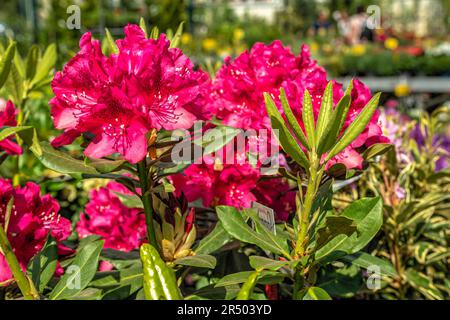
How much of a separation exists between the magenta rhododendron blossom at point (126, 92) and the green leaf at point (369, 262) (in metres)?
0.35

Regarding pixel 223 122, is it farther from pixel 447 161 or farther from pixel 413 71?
pixel 413 71

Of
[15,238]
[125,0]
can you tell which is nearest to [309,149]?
[15,238]

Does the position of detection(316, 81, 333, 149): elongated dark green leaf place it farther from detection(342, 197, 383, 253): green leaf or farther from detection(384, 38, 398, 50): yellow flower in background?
detection(384, 38, 398, 50): yellow flower in background

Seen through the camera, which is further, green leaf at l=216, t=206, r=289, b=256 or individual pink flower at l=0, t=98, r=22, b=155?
individual pink flower at l=0, t=98, r=22, b=155

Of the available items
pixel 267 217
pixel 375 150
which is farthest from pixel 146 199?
pixel 375 150

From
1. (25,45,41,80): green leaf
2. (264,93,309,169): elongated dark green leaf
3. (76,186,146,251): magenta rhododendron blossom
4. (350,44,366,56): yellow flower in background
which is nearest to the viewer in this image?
(264,93,309,169): elongated dark green leaf

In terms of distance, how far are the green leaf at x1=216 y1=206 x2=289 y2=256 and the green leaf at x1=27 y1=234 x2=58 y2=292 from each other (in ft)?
1.02

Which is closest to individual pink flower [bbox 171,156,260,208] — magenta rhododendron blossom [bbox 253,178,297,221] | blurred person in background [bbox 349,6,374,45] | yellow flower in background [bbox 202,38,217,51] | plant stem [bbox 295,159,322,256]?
magenta rhododendron blossom [bbox 253,178,297,221]

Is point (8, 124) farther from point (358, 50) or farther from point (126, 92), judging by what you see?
point (358, 50)

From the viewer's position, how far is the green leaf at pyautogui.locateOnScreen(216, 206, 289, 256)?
3.01ft

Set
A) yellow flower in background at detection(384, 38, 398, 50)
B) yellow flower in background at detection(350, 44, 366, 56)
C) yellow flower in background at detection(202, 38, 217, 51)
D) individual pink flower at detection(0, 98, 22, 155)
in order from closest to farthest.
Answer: individual pink flower at detection(0, 98, 22, 155)
yellow flower in background at detection(384, 38, 398, 50)
yellow flower in background at detection(350, 44, 366, 56)
yellow flower in background at detection(202, 38, 217, 51)

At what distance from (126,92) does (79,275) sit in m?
0.30

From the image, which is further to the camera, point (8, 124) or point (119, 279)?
point (8, 124)

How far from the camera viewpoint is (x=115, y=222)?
133cm
